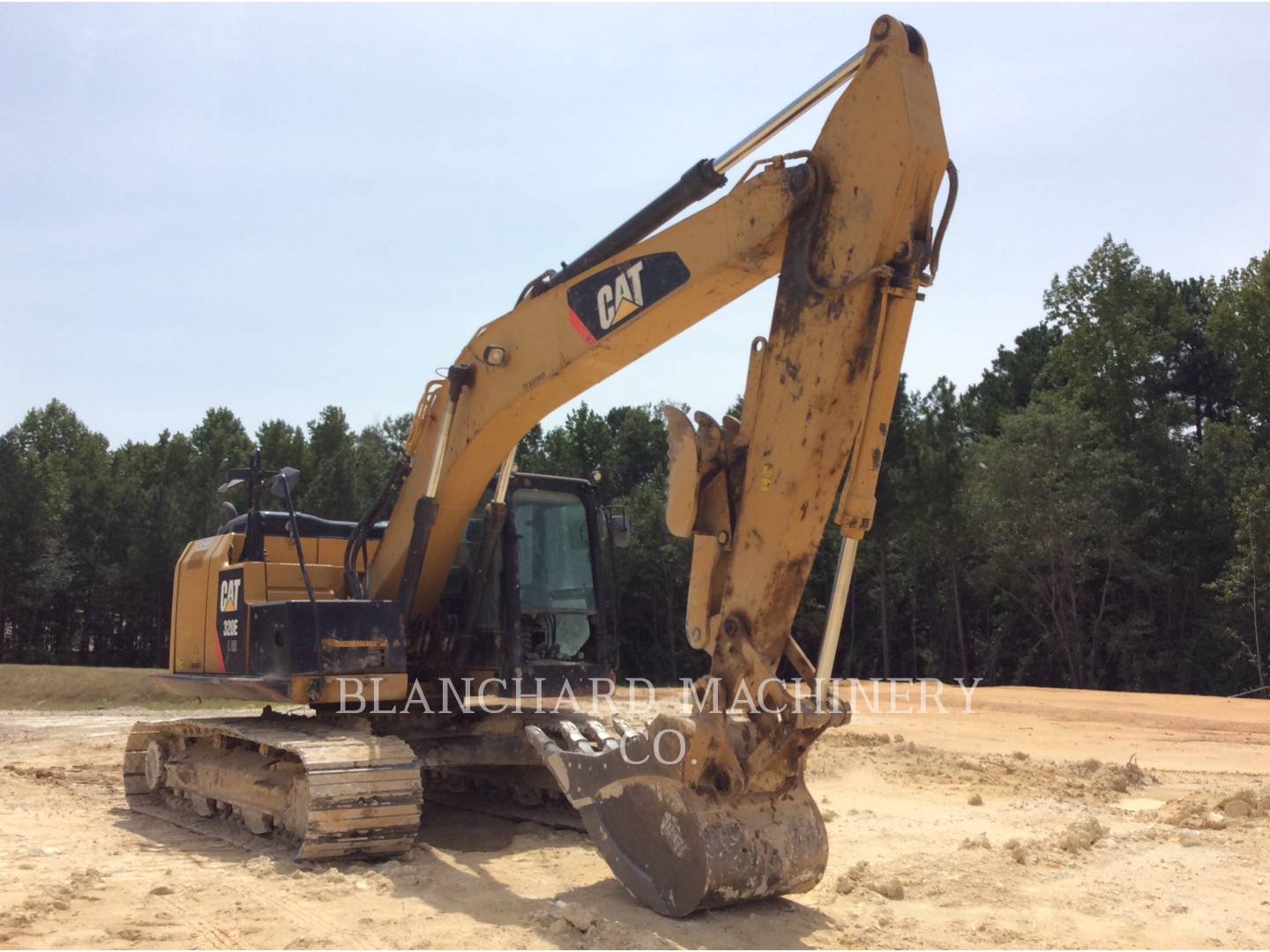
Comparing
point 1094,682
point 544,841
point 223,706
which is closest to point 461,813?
point 544,841

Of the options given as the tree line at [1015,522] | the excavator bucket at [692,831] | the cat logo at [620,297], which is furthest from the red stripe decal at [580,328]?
the tree line at [1015,522]

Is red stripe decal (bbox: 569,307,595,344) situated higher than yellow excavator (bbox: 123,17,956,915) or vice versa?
red stripe decal (bbox: 569,307,595,344)

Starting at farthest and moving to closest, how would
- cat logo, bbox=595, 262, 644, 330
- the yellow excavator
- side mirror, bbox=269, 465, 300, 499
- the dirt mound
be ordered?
1. the dirt mound
2. side mirror, bbox=269, 465, 300, 499
3. cat logo, bbox=595, 262, 644, 330
4. the yellow excavator

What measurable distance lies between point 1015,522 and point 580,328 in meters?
28.6

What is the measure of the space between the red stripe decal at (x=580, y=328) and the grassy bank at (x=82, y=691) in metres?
16.4

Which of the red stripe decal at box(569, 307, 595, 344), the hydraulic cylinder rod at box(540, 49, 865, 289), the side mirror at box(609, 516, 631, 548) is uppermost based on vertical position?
the hydraulic cylinder rod at box(540, 49, 865, 289)

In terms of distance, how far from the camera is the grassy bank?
21578 mm

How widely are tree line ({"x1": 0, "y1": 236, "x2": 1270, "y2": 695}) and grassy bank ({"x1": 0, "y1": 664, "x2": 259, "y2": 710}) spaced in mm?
10473

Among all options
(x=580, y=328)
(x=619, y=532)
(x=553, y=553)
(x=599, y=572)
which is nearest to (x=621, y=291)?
(x=580, y=328)

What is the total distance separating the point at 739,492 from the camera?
5.62 metres

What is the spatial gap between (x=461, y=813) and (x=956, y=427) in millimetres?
29878

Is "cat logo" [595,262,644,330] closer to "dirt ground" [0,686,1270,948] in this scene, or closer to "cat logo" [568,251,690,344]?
"cat logo" [568,251,690,344]

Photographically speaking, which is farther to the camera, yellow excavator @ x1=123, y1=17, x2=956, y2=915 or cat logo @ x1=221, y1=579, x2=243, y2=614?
cat logo @ x1=221, y1=579, x2=243, y2=614

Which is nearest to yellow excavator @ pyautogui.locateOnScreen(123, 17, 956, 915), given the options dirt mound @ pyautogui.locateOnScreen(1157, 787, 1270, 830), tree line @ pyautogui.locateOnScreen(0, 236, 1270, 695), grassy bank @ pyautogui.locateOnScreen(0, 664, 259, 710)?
dirt mound @ pyautogui.locateOnScreen(1157, 787, 1270, 830)
